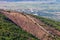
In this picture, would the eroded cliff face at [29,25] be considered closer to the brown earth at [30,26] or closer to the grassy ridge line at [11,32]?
the brown earth at [30,26]

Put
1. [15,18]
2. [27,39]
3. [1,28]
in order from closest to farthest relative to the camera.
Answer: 1. [27,39]
2. [1,28]
3. [15,18]

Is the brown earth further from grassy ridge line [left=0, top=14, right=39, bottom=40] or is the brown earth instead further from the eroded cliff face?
grassy ridge line [left=0, top=14, right=39, bottom=40]

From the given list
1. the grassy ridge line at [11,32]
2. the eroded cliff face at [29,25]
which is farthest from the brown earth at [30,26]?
the grassy ridge line at [11,32]

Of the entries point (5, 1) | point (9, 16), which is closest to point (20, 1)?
point (5, 1)

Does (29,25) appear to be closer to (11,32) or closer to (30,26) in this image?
(30,26)

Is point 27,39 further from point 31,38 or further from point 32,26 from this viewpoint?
point 32,26

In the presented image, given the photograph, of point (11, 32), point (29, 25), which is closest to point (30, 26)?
point (29, 25)

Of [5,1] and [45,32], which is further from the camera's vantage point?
[5,1]

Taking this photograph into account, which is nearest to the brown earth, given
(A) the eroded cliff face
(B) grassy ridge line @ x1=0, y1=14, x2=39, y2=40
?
(A) the eroded cliff face

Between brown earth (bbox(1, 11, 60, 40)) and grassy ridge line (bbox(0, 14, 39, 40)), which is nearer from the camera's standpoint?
grassy ridge line (bbox(0, 14, 39, 40))
